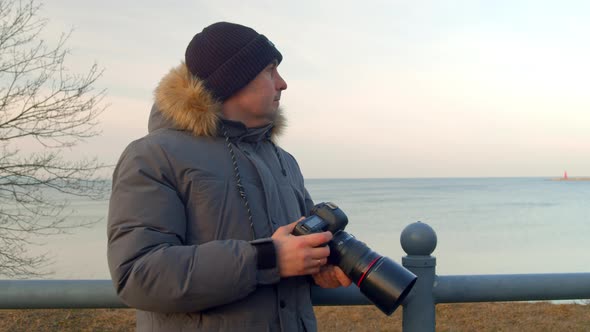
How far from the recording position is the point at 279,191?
5.27 feet

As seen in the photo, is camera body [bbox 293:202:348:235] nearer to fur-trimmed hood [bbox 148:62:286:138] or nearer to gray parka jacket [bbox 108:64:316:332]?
gray parka jacket [bbox 108:64:316:332]

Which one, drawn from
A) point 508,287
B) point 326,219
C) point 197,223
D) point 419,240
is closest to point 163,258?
point 197,223

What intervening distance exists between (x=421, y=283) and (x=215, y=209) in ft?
2.69

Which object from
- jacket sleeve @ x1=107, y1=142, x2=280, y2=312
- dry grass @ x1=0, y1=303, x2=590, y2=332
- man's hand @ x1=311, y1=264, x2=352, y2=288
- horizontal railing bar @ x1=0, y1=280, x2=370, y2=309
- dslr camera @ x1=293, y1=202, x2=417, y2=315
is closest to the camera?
jacket sleeve @ x1=107, y1=142, x2=280, y2=312

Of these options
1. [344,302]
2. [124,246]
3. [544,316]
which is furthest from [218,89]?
[544,316]

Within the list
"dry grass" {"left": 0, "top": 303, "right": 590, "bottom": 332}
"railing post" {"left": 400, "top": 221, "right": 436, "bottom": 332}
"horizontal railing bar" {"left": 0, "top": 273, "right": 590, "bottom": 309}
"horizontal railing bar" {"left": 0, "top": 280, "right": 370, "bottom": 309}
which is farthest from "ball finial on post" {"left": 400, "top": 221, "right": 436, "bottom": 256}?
"dry grass" {"left": 0, "top": 303, "right": 590, "bottom": 332}

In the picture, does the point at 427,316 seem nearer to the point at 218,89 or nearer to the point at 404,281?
the point at 404,281

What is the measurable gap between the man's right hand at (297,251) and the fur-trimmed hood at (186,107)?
376 millimetres

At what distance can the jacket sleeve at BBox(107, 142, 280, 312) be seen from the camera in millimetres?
1252

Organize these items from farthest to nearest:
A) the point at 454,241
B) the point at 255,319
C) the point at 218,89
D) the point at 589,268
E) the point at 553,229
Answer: the point at 553,229 → the point at 454,241 → the point at 589,268 → the point at 218,89 → the point at 255,319

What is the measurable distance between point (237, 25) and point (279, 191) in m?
0.56

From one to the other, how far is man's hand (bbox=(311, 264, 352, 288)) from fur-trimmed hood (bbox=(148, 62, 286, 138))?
50 cm

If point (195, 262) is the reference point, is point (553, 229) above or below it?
below

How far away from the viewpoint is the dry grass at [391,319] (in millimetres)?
4742
